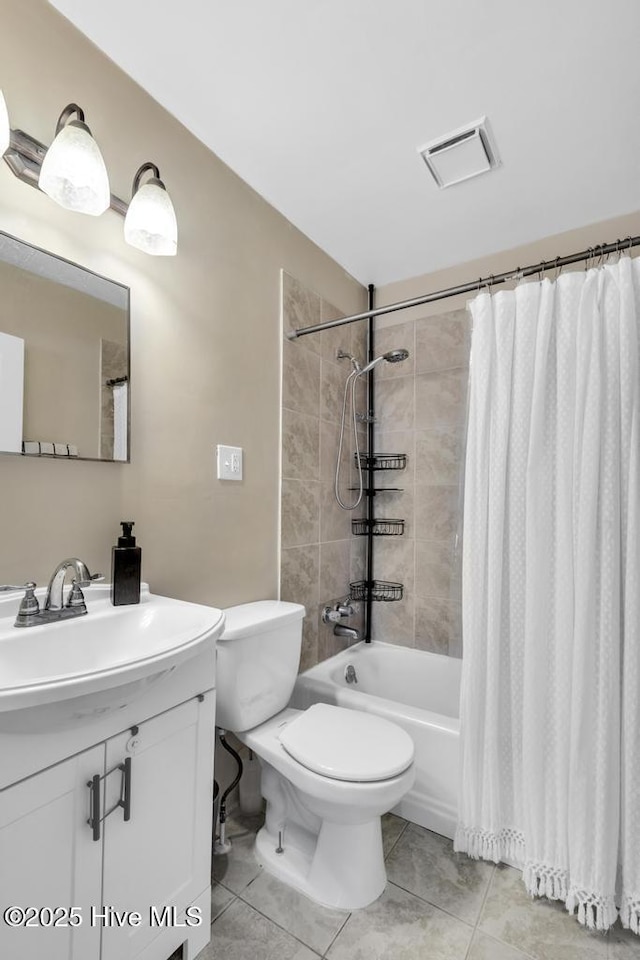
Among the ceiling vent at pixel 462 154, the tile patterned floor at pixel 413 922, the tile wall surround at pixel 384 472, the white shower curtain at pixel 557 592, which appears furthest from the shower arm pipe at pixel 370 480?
the tile patterned floor at pixel 413 922

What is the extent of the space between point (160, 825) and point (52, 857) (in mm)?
261

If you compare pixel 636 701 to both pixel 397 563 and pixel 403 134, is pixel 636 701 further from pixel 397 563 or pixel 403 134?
pixel 403 134

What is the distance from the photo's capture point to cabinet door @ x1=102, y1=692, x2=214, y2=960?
36.8 inches

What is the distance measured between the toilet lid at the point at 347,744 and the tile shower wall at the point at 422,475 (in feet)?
3.11

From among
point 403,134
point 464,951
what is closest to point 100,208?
point 403,134

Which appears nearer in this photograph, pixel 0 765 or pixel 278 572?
pixel 0 765

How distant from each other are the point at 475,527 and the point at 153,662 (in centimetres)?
107

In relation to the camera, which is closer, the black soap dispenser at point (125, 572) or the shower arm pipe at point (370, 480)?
the black soap dispenser at point (125, 572)

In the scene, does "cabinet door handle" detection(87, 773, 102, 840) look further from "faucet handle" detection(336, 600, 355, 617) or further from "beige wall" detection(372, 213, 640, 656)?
"beige wall" detection(372, 213, 640, 656)

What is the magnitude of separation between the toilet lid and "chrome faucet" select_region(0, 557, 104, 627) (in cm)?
73

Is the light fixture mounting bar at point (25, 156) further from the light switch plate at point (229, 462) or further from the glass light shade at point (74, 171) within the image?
the light switch plate at point (229, 462)

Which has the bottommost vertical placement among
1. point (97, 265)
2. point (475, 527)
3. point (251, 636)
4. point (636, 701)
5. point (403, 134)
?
point (636, 701)

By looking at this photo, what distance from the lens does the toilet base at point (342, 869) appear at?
1.32 meters

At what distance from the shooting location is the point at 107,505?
130 cm
